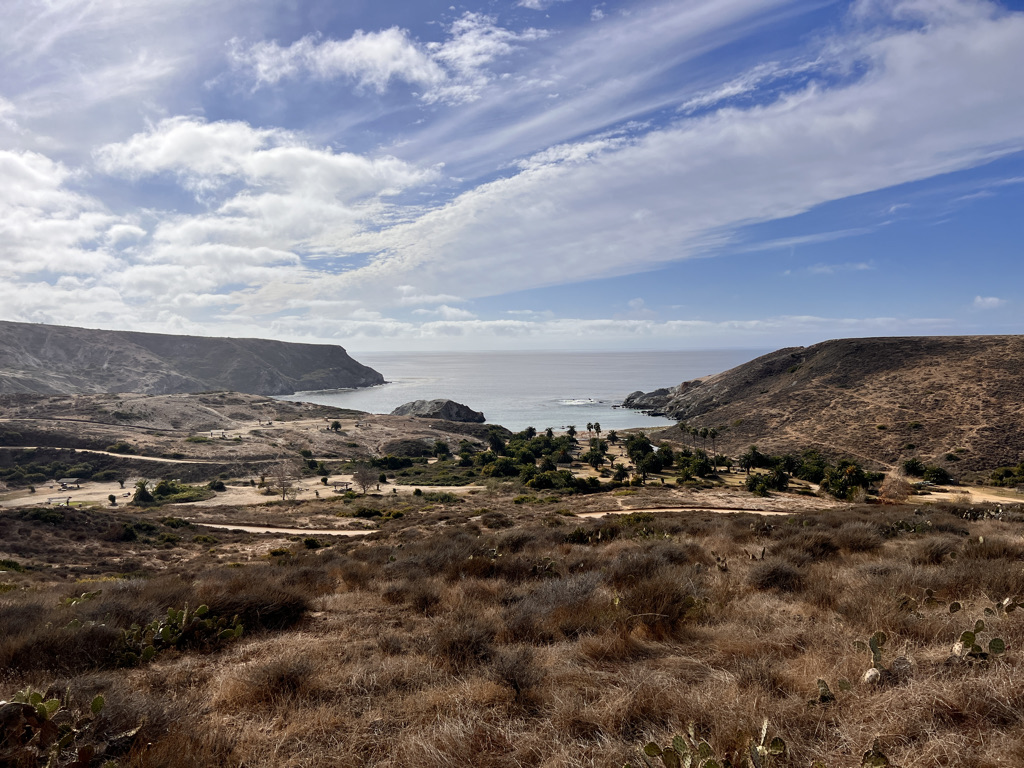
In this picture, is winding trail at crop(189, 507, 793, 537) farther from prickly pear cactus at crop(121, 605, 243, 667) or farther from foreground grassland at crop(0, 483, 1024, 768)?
prickly pear cactus at crop(121, 605, 243, 667)

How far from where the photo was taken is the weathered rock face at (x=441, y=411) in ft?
398

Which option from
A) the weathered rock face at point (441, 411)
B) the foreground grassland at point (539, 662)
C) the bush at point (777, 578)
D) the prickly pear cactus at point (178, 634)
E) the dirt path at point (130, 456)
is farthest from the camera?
the weathered rock face at point (441, 411)

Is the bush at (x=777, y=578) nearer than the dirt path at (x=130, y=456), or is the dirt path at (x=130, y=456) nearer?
the bush at (x=777, y=578)

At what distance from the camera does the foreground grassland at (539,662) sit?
3766 millimetres

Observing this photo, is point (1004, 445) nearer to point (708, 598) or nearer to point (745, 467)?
point (745, 467)

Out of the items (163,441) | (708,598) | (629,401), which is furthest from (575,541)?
(629,401)

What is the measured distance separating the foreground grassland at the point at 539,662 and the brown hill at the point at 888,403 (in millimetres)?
61434

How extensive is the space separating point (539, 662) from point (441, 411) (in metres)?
117

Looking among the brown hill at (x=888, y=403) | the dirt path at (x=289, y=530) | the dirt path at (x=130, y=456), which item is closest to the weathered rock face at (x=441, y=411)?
the brown hill at (x=888, y=403)

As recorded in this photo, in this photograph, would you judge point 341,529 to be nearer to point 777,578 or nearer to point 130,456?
point 777,578

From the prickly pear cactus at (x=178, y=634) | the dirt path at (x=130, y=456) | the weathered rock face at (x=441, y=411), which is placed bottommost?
the dirt path at (x=130, y=456)

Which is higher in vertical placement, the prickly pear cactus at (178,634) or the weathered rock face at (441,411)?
the prickly pear cactus at (178,634)

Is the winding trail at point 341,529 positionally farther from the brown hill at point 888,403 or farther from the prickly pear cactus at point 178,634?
the brown hill at point 888,403

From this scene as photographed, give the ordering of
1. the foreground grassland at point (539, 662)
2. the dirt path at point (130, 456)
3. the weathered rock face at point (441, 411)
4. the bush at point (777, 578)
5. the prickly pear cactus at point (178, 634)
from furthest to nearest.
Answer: the weathered rock face at point (441, 411) < the dirt path at point (130, 456) < the bush at point (777, 578) < the prickly pear cactus at point (178, 634) < the foreground grassland at point (539, 662)
